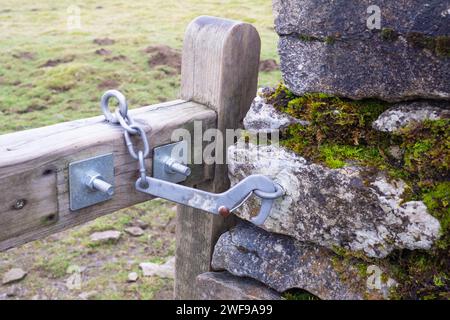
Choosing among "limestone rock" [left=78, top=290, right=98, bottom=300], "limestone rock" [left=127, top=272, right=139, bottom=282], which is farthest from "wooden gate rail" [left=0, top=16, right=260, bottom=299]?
"limestone rock" [left=127, top=272, right=139, bottom=282]

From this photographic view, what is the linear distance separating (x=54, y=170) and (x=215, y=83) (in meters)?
0.69

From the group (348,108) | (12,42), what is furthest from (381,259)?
(12,42)

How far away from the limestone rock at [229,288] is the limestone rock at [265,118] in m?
0.57

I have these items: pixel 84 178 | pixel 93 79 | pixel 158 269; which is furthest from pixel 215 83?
pixel 93 79

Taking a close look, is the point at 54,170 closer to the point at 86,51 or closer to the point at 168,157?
the point at 168,157

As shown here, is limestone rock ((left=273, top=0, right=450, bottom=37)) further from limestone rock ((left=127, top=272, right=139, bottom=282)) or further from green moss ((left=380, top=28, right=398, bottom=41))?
limestone rock ((left=127, top=272, right=139, bottom=282))

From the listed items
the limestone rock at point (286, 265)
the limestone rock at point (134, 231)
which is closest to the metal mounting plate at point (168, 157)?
the limestone rock at point (286, 265)

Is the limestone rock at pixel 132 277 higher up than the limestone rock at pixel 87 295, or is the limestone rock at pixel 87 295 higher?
the limestone rock at pixel 87 295

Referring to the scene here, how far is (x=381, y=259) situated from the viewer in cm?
165

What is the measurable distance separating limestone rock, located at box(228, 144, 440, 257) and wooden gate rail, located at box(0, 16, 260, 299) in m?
0.24

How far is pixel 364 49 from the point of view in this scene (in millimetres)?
1605

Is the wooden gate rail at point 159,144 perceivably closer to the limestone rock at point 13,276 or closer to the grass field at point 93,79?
the grass field at point 93,79

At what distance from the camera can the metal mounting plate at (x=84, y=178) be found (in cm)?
158

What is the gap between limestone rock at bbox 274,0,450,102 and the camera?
4.92 ft
